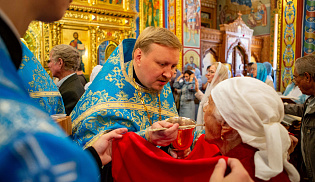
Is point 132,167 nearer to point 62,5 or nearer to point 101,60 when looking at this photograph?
point 62,5

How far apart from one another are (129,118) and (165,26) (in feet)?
27.7

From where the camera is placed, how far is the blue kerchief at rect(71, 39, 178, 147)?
1.71 m

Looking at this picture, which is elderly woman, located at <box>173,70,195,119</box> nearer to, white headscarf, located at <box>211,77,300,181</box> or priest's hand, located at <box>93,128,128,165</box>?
priest's hand, located at <box>93,128,128,165</box>

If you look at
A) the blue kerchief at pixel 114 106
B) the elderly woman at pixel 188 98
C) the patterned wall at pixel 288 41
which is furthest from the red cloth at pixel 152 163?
the patterned wall at pixel 288 41

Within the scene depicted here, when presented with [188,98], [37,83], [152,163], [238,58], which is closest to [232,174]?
[152,163]

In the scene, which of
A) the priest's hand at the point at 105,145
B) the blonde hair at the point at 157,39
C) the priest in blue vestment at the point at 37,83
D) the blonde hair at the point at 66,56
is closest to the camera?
the priest's hand at the point at 105,145

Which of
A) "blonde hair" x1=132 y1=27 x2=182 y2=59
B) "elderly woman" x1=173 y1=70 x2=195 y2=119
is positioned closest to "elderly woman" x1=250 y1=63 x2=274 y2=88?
"elderly woman" x1=173 y1=70 x2=195 y2=119

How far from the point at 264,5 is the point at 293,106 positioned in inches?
598

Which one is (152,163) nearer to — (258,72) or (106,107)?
(106,107)

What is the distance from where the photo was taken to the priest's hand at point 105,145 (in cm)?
136

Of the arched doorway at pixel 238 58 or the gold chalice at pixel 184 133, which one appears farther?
the arched doorway at pixel 238 58

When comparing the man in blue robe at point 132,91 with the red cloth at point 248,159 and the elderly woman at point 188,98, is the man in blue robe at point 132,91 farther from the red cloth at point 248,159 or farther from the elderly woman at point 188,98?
the elderly woman at point 188,98

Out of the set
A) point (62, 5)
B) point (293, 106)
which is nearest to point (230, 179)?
point (62, 5)

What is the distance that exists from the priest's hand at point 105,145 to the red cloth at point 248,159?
0.63 metres
